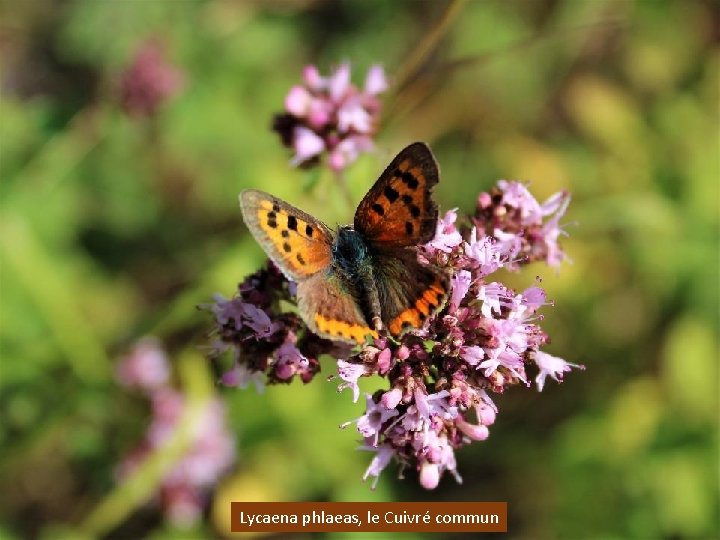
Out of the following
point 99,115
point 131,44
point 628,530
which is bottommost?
point 628,530

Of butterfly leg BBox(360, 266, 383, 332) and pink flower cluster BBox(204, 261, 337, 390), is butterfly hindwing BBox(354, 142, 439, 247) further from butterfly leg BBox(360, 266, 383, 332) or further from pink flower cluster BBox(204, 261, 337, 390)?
pink flower cluster BBox(204, 261, 337, 390)

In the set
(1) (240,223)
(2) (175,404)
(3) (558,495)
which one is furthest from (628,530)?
(1) (240,223)

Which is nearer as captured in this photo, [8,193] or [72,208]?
[8,193]

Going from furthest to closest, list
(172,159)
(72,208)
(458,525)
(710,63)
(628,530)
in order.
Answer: (710,63) < (172,159) < (72,208) < (628,530) < (458,525)

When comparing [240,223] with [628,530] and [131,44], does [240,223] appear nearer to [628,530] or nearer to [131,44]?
[131,44]

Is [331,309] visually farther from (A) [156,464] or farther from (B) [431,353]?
(A) [156,464]

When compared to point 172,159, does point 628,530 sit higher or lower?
lower

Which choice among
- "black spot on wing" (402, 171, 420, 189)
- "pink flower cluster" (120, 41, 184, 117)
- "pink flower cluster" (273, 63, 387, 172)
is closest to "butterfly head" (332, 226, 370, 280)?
"black spot on wing" (402, 171, 420, 189)
